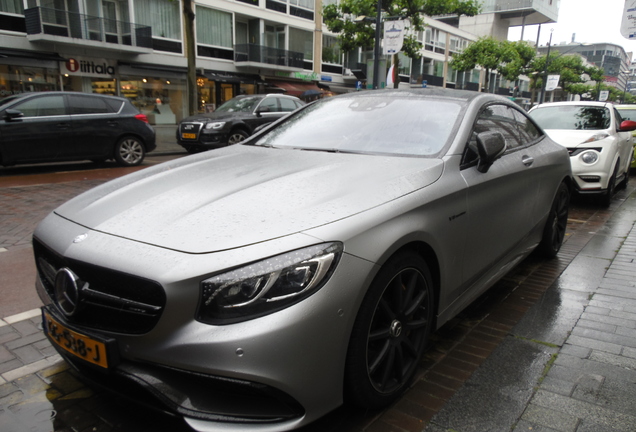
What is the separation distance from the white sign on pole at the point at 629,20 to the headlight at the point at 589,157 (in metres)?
3.15

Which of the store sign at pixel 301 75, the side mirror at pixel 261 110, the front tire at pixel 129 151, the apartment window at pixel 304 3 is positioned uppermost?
the apartment window at pixel 304 3

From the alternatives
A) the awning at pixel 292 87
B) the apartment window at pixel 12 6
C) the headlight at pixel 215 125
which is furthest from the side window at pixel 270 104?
the awning at pixel 292 87

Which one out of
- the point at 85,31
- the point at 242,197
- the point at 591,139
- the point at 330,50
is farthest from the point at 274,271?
the point at 330,50

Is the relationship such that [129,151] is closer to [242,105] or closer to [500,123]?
[242,105]

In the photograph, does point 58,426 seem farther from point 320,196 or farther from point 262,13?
point 262,13

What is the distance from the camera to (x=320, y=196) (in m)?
2.04

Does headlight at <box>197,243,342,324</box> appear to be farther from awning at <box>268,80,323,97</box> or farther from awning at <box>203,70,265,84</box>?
awning at <box>268,80,323,97</box>

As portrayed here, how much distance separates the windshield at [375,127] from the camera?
2.79 metres

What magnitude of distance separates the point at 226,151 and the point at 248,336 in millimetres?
1895

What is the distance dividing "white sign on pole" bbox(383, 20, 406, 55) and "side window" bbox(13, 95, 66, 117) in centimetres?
868

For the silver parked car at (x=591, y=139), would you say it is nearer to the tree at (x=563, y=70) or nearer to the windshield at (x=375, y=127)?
the windshield at (x=375, y=127)

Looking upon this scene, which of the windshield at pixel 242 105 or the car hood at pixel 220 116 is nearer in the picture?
the car hood at pixel 220 116

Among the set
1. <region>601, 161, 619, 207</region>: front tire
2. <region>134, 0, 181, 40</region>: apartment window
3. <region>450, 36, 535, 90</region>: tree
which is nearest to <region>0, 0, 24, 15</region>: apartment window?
<region>134, 0, 181, 40</region>: apartment window

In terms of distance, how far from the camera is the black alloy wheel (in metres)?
4.28
